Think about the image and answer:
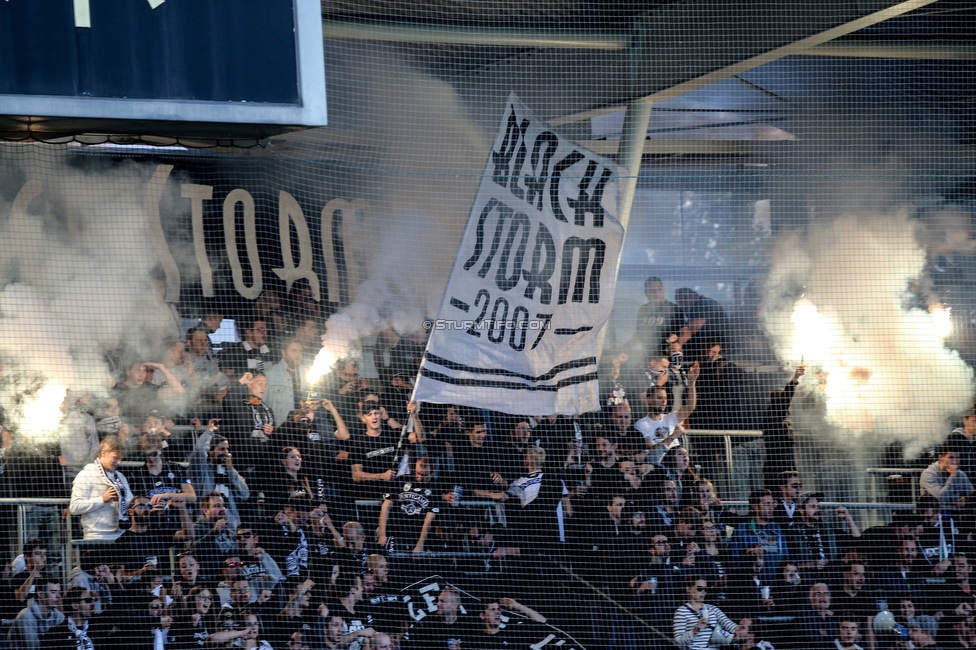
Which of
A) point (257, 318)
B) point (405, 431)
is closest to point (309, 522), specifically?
point (405, 431)

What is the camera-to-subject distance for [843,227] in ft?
26.5

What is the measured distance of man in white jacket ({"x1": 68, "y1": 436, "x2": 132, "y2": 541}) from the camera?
16.3 ft

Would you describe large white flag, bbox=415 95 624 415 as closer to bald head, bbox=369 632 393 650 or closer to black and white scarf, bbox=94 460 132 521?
bald head, bbox=369 632 393 650

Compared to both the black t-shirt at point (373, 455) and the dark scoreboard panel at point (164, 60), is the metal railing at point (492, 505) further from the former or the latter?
the dark scoreboard panel at point (164, 60)

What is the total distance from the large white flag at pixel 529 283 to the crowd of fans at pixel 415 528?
0.33 m

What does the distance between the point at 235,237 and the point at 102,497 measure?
1.95 m

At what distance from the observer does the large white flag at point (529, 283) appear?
5.72 m

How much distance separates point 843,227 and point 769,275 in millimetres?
641

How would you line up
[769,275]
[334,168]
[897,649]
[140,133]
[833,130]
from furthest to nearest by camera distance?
1. [769,275]
2. [833,130]
3. [334,168]
4. [897,649]
5. [140,133]

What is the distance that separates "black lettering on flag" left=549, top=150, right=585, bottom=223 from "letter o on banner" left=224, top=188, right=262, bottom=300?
5.70 ft

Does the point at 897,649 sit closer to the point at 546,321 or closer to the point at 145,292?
the point at 546,321

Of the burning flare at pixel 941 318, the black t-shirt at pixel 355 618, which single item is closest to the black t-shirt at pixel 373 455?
the black t-shirt at pixel 355 618

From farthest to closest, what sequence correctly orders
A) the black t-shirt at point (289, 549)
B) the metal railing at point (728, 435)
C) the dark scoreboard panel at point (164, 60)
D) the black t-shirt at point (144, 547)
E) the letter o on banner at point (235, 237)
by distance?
the metal railing at point (728, 435) < the letter o on banner at point (235, 237) < the black t-shirt at point (289, 549) < the black t-shirt at point (144, 547) < the dark scoreboard panel at point (164, 60)

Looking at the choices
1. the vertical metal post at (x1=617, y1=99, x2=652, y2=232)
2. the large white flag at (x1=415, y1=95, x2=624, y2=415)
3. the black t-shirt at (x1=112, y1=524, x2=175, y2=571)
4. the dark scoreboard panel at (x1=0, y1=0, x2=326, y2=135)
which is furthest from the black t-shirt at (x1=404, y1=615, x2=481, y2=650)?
the dark scoreboard panel at (x1=0, y1=0, x2=326, y2=135)
